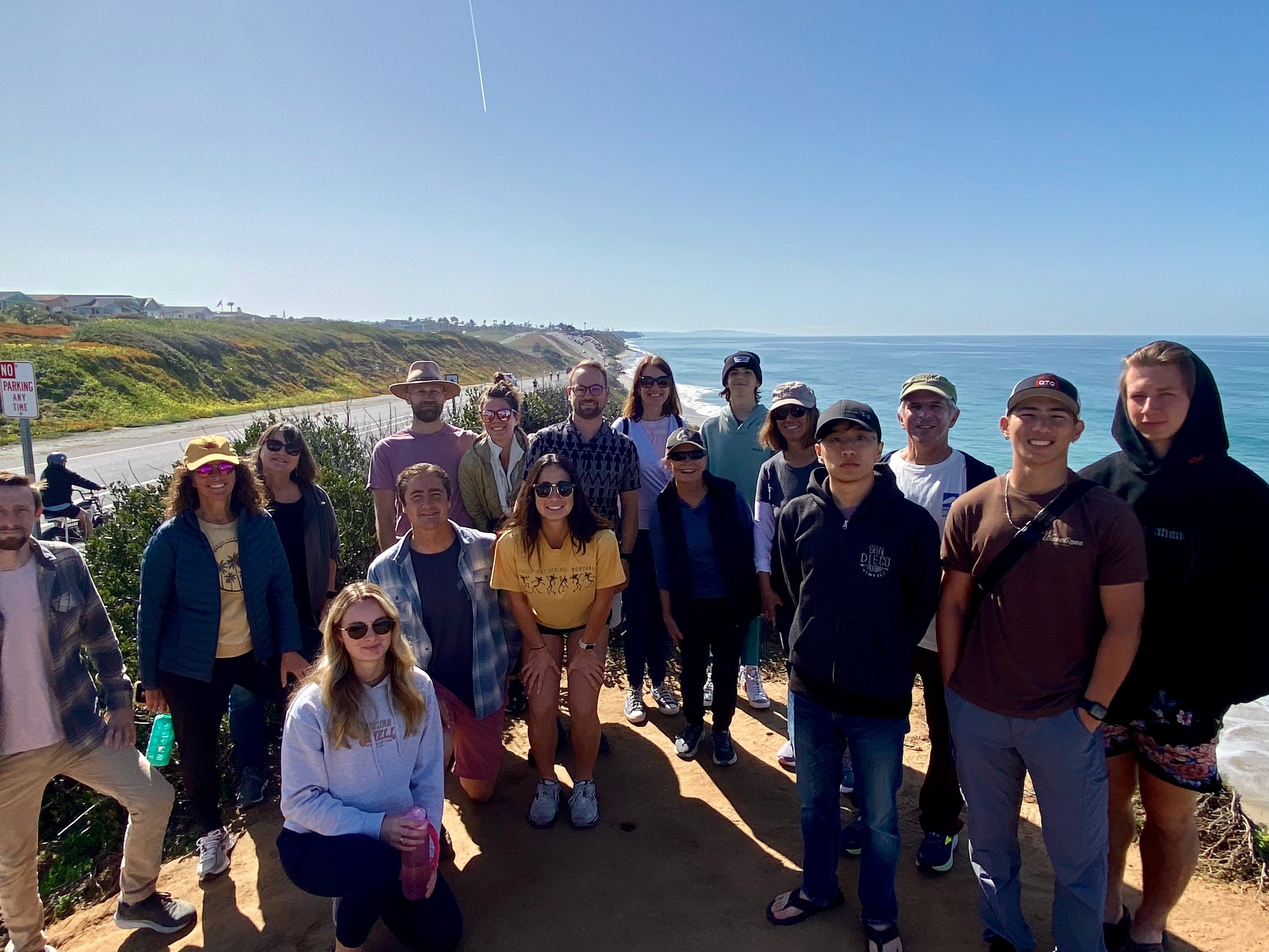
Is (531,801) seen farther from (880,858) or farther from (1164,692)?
(1164,692)

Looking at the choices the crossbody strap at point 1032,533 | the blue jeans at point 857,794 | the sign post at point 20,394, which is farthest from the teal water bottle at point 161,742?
the sign post at point 20,394

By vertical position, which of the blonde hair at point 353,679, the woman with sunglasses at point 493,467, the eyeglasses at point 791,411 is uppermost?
→ the eyeglasses at point 791,411

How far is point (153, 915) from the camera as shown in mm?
3002

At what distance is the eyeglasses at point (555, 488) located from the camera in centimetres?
347

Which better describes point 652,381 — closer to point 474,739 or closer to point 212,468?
point 474,739

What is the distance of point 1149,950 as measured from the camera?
8.91ft

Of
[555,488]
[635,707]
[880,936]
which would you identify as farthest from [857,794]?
[635,707]

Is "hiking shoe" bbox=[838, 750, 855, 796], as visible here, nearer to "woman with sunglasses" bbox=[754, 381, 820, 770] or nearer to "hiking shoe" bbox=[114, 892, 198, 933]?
"woman with sunglasses" bbox=[754, 381, 820, 770]

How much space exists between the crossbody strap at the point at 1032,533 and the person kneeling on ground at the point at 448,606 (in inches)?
92.3

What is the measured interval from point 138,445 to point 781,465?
21.9m

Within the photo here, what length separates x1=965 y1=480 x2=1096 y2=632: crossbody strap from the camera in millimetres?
2311

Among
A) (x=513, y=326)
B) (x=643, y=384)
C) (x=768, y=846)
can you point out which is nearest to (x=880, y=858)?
(x=768, y=846)

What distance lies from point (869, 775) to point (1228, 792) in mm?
2676

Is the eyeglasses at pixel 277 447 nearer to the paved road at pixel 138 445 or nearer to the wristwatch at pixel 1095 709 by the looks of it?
the wristwatch at pixel 1095 709
